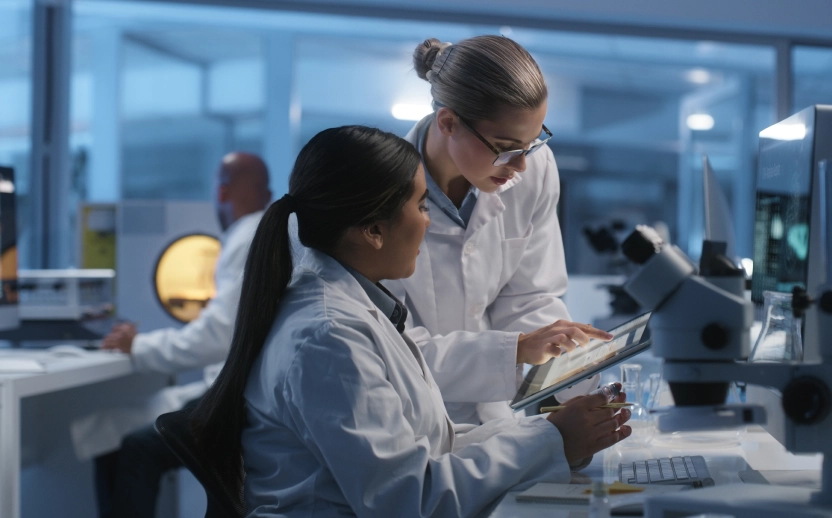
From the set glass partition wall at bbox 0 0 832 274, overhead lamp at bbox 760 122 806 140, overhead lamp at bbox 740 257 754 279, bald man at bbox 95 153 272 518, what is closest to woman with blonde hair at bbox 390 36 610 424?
overhead lamp at bbox 740 257 754 279

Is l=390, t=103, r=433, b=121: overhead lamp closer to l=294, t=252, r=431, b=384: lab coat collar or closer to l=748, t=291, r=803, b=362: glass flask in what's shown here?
l=294, t=252, r=431, b=384: lab coat collar

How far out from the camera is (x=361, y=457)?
3.34 ft

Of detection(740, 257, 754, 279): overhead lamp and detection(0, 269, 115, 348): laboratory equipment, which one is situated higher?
detection(740, 257, 754, 279): overhead lamp

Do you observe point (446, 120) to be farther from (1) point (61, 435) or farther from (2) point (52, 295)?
(1) point (61, 435)

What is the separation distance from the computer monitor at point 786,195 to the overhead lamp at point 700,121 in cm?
443

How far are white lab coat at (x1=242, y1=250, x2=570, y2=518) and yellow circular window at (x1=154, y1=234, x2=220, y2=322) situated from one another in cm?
223

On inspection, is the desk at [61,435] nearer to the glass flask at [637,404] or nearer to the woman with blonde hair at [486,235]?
the woman with blonde hair at [486,235]

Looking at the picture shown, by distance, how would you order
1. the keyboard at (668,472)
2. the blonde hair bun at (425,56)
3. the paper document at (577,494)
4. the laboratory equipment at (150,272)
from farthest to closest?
the laboratory equipment at (150,272)
the blonde hair bun at (425,56)
the keyboard at (668,472)
the paper document at (577,494)

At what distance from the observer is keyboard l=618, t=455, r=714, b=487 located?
1.11 metres

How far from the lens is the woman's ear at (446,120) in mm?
1575

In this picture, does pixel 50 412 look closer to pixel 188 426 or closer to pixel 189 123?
pixel 188 426

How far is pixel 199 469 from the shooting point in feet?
3.77

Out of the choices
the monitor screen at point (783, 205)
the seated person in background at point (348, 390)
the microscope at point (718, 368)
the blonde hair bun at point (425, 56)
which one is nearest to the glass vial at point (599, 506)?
the microscope at point (718, 368)

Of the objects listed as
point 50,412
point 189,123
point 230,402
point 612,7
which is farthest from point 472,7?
point 230,402
